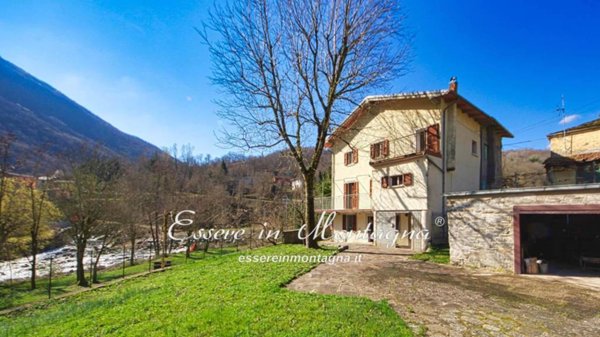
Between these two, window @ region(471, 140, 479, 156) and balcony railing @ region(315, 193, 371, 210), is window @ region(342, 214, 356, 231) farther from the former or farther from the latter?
window @ region(471, 140, 479, 156)

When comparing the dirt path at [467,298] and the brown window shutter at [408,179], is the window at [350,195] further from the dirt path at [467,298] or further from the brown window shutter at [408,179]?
the dirt path at [467,298]

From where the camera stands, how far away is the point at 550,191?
852cm

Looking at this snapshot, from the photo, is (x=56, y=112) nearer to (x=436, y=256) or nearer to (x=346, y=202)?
(x=346, y=202)

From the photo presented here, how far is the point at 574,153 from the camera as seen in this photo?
1783 centimetres

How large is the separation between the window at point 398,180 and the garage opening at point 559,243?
501 cm

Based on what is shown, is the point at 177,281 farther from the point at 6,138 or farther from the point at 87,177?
the point at 6,138

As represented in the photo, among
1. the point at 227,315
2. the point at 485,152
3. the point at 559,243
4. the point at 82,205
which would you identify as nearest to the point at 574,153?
the point at 485,152

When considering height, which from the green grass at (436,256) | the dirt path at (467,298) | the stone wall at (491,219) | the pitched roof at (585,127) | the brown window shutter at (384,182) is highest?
the pitched roof at (585,127)

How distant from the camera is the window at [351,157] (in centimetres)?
1966

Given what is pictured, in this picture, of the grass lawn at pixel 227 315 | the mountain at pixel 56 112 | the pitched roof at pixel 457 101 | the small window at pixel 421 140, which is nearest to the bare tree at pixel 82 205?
the grass lawn at pixel 227 315

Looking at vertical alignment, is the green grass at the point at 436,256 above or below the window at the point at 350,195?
below

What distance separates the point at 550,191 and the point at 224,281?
33.1 feet

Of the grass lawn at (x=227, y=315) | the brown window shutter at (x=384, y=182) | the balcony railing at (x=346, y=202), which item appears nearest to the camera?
the grass lawn at (x=227, y=315)

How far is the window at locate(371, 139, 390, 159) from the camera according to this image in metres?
17.1
